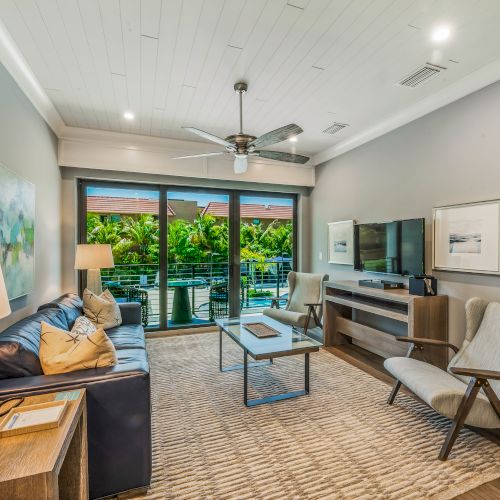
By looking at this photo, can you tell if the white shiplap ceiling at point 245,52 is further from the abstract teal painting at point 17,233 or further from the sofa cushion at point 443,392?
the sofa cushion at point 443,392

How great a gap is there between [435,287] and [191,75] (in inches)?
124

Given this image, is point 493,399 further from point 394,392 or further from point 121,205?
point 121,205

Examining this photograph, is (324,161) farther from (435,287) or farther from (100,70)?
(100,70)

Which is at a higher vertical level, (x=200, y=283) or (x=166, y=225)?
(x=166, y=225)

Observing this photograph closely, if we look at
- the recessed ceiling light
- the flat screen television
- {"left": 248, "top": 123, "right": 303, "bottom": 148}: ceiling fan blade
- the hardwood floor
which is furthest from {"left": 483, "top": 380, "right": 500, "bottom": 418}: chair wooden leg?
the recessed ceiling light

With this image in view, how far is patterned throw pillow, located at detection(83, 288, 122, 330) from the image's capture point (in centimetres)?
344

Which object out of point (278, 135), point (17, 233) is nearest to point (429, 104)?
point (278, 135)

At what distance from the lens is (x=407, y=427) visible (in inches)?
94.9

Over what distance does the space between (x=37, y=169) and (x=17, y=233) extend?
0.97 m

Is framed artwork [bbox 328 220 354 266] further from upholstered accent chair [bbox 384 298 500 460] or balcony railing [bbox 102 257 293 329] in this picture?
upholstered accent chair [bbox 384 298 500 460]

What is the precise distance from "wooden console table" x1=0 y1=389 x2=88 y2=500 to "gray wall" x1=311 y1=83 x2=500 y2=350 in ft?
10.8

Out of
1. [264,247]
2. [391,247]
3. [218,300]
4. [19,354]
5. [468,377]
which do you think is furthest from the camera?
[264,247]

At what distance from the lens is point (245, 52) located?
253cm

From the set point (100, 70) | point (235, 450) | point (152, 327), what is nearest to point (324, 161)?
point (100, 70)
